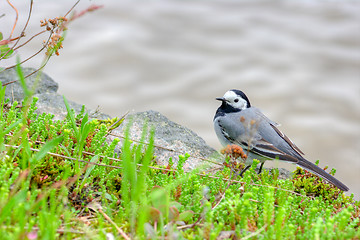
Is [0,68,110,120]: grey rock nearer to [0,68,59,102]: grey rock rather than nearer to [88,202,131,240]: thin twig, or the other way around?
[0,68,59,102]: grey rock

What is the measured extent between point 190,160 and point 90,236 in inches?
90.4

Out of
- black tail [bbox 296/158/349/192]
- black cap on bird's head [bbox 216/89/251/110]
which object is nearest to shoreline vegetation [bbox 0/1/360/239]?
black tail [bbox 296/158/349/192]

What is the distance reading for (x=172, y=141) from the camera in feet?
17.1

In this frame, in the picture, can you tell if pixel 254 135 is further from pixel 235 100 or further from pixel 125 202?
pixel 125 202

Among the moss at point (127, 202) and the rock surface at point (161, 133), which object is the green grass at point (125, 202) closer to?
the moss at point (127, 202)

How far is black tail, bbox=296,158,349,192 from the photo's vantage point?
14.6 ft

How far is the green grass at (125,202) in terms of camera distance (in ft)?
9.50

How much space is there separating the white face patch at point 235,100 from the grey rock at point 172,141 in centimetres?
75

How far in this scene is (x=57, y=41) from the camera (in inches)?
154

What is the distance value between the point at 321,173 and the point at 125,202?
237cm

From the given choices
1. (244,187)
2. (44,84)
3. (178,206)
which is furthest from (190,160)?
(44,84)

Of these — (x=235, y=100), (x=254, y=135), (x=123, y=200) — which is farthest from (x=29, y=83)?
(x=123, y=200)

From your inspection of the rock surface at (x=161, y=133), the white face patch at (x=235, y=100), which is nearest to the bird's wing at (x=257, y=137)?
the white face patch at (x=235, y=100)

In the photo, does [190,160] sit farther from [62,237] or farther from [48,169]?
[62,237]
